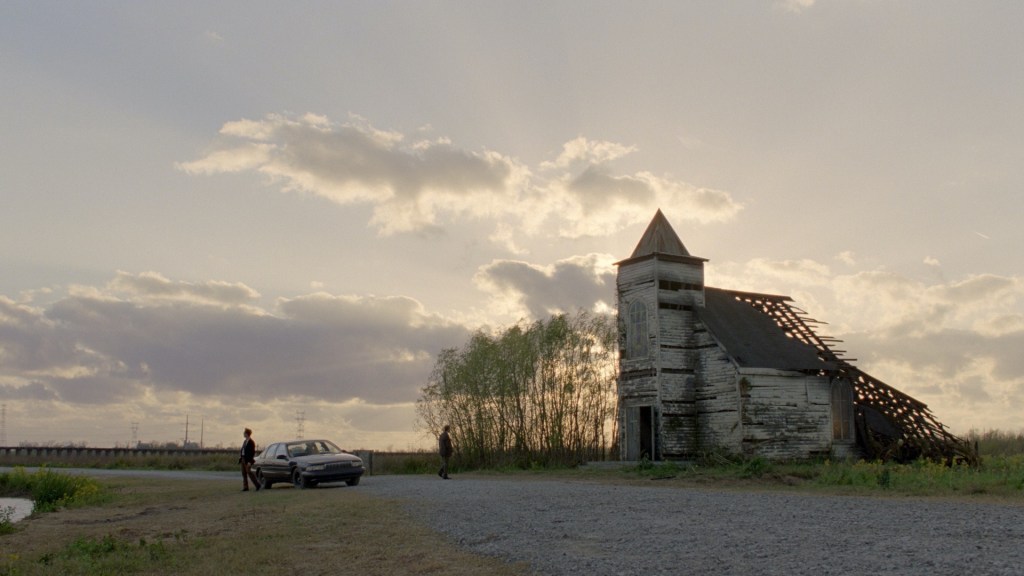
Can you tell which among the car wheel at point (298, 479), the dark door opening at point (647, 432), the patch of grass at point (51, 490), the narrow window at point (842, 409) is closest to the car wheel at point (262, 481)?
the car wheel at point (298, 479)

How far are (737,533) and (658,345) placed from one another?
2242cm

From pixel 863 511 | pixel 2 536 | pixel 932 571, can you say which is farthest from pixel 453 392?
pixel 932 571

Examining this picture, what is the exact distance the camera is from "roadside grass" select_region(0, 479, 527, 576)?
12812 mm

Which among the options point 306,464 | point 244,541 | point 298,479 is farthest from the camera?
point 298,479

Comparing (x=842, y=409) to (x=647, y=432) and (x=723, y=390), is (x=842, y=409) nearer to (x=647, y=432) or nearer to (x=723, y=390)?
(x=723, y=390)

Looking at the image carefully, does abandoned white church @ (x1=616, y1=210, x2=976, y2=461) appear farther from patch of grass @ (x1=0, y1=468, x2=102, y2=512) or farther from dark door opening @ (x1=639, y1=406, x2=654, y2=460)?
patch of grass @ (x1=0, y1=468, x2=102, y2=512)

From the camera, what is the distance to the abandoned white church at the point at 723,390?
112 feet

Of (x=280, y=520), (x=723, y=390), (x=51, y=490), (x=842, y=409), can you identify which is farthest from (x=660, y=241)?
(x=51, y=490)

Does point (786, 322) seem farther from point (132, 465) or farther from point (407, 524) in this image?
point (132, 465)

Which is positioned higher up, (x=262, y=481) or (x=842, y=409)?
(x=842, y=409)

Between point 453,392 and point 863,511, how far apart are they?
2937 centimetres

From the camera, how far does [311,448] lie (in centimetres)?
2909

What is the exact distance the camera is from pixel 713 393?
3494 centimetres

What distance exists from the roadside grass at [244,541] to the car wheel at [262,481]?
4601 millimetres
